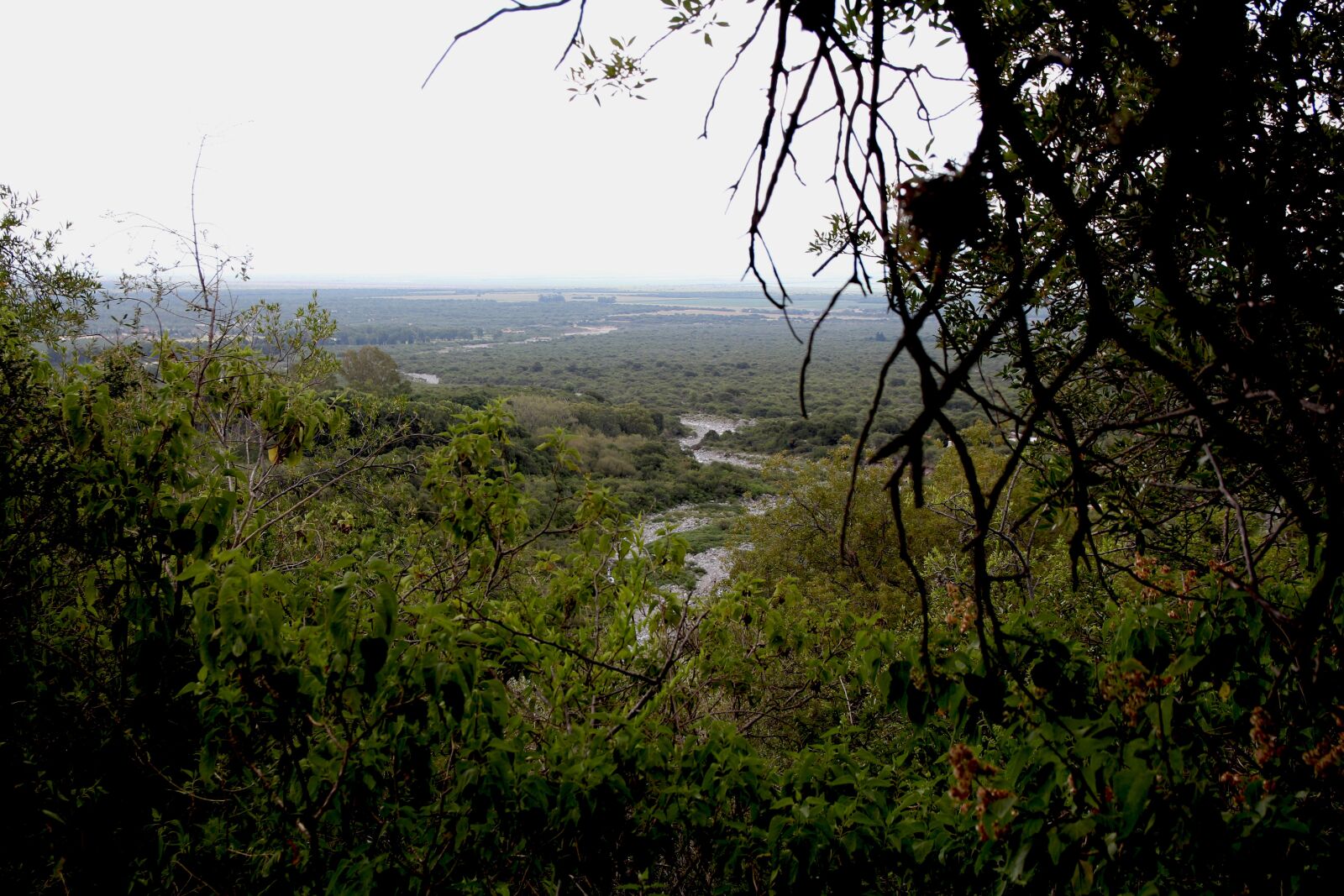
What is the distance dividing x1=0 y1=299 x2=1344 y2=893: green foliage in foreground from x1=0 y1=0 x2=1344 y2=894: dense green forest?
1 centimetres

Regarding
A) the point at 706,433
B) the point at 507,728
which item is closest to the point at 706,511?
the point at 706,433

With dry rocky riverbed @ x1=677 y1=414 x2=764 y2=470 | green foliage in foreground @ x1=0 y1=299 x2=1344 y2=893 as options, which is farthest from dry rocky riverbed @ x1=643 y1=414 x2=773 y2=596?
green foliage in foreground @ x1=0 y1=299 x2=1344 y2=893

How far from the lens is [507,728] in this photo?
2.01m

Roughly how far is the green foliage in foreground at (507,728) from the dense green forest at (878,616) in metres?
0.01

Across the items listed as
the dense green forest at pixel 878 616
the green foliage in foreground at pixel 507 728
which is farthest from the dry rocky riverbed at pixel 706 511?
the dense green forest at pixel 878 616

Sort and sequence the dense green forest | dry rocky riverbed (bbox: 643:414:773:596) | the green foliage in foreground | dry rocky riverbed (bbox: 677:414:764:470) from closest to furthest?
1. the dense green forest
2. the green foliage in foreground
3. dry rocky riverbed (bbox: 643:414:773:596)
4. dry rocky riverbed (bbox: 677:414:764:470)

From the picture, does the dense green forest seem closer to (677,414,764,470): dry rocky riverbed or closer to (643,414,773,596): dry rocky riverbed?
(643,414,773,596): dry rocky riverbed

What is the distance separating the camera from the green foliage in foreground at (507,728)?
59.1 inches

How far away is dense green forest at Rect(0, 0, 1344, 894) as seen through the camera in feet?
2.65

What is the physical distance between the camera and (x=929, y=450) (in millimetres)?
22906

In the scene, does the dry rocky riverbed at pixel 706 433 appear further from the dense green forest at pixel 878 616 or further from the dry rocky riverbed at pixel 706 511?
the dense green forest at pixel 878 616

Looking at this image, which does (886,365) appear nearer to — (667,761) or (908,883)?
(667,761)

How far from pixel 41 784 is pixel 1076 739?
3.08 meters

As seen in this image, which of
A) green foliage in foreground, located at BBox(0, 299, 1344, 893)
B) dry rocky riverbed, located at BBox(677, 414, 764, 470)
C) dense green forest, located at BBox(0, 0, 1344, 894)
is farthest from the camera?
dry rocky riverbed, located at BBox(677, 414, 764, 470)
